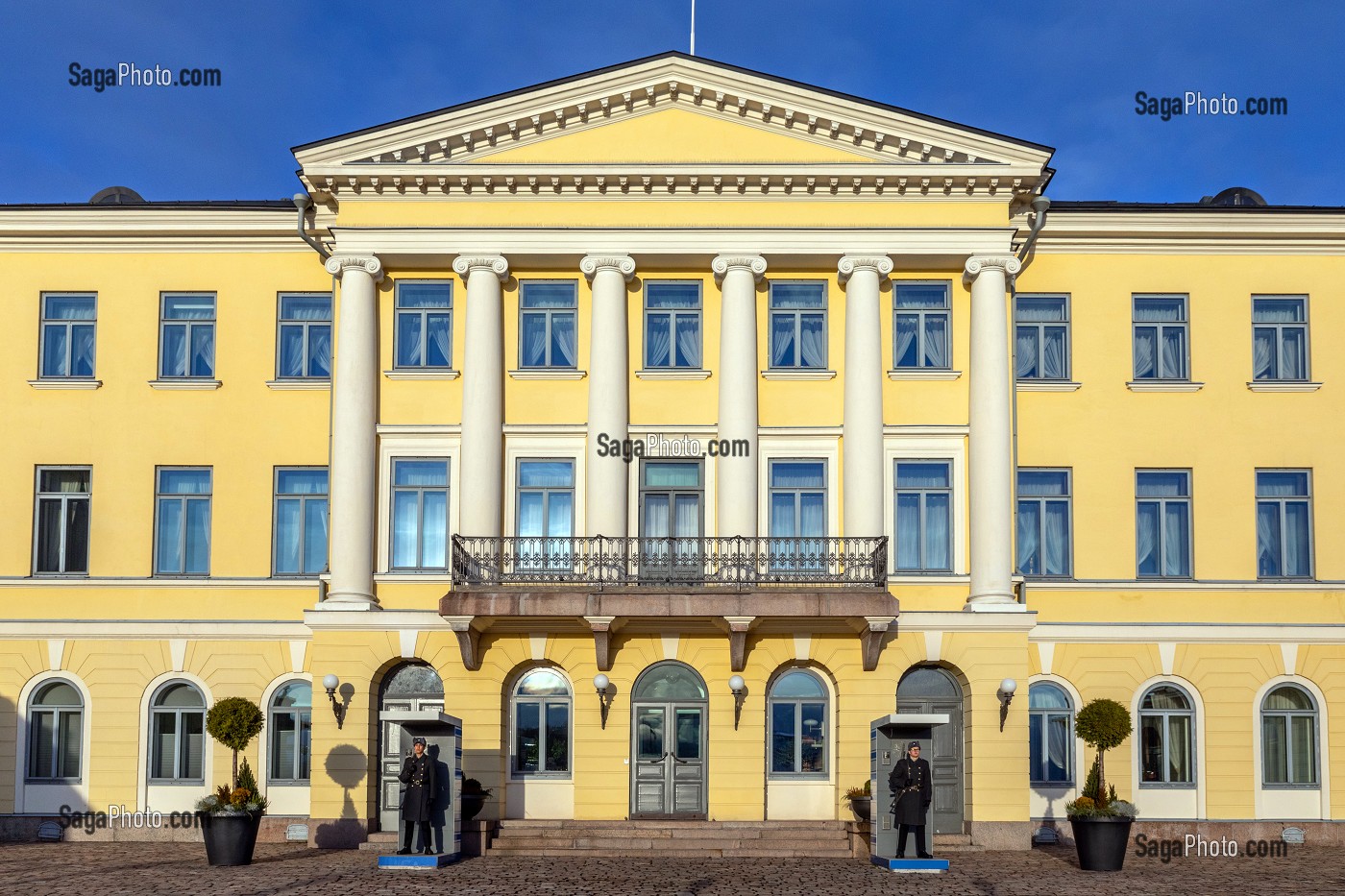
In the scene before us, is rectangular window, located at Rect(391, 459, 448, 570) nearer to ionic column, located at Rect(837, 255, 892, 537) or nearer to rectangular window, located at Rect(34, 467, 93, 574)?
rectangular window, located at Rect(34, 467, 93, 574)

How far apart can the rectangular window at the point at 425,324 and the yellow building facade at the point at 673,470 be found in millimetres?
63

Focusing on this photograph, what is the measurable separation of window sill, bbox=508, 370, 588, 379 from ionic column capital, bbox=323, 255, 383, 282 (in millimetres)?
3031

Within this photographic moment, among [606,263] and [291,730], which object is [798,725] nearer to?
[606,263]

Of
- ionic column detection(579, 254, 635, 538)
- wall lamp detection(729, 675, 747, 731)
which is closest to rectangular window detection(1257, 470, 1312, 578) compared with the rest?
wall lamp detection(729, 675, 747, 731)

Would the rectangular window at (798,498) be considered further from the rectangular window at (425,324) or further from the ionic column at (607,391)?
the rectangular window at (425,324)

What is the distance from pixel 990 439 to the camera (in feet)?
90.4

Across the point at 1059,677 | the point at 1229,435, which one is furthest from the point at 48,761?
the point at 1229,435

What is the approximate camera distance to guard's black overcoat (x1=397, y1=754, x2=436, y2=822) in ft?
76.0

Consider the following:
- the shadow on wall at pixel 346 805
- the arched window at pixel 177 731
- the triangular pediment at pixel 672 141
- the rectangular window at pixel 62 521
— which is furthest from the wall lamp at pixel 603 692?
the rectangular window at pixel 62 521

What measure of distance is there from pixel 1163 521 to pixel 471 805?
13.6 meters

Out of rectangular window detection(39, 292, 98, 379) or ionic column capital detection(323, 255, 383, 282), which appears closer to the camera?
ionic column capital detection(323, 255, 383, 282)

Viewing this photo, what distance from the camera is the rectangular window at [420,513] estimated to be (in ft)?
92.5

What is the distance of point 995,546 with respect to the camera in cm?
2722

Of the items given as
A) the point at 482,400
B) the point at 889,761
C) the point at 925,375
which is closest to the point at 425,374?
the point at 482,400
